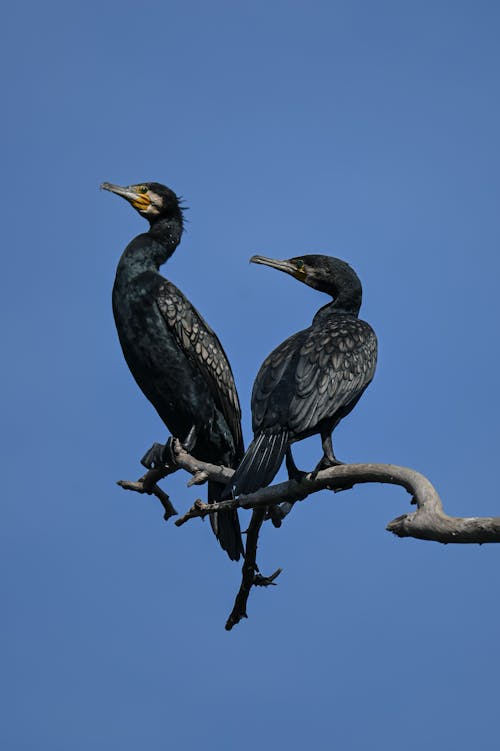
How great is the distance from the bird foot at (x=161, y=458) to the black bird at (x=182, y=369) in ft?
1.67

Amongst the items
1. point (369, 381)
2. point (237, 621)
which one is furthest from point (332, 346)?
point (237, 621)

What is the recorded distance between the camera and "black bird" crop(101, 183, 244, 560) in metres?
7.99

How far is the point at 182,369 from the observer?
801cm

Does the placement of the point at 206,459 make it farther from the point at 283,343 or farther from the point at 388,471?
the point at 388,471

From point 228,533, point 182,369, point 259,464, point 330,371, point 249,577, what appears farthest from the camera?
point 182,369

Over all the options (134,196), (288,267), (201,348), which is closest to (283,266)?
(288,267)

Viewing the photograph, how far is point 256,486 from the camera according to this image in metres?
6.03

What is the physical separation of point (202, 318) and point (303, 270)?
90 cm

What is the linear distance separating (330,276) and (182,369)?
1.15 metres

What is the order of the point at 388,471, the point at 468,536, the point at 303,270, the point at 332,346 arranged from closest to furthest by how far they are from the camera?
1. the point at 468,536
2. the point at 388,471
3. the point at 332,346
4. the point at 303,270

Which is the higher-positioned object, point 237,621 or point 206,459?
point 206,459

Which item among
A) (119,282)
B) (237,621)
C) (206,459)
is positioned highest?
(119,282)

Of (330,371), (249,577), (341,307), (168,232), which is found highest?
(168,232)

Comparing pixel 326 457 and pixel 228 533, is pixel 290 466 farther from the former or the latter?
pixel 228 533
